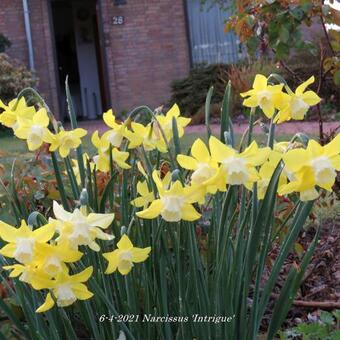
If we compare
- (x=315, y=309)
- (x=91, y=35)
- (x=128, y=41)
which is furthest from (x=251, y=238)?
(x=91, y=35)

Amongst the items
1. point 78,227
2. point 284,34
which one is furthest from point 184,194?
point 284,34

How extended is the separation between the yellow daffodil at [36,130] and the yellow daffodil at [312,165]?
0.56m

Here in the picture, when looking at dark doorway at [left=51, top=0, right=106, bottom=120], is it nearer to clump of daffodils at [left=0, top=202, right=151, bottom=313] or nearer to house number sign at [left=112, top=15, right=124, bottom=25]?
house number sign at [left=112, top=15, right=124, bottom=25]

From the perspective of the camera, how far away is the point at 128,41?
1382 cm

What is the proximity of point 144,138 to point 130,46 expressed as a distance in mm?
12693

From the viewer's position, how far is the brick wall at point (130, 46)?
13562mm

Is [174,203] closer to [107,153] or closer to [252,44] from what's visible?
[107,153]

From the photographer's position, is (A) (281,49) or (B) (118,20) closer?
(A) (281,49)

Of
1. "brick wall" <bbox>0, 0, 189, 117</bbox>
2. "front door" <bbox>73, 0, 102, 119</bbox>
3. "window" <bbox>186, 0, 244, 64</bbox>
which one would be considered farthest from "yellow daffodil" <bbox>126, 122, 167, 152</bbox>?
"front door" <bbox>73, 0, 102, 119</bbox>

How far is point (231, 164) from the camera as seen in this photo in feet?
3.42

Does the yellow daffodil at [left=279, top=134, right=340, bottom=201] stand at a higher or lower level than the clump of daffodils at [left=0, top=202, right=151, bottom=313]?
higher

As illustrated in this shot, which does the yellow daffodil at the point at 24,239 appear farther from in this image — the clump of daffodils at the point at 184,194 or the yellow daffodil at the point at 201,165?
the yellow daffodil at the point at 201,165

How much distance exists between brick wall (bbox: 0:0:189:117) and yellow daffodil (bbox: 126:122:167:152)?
1235 cm

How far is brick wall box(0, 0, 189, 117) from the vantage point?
1356 centimetres
